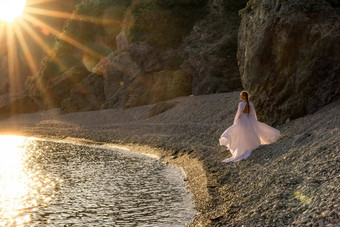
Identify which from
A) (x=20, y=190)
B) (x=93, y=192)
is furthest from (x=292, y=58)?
(x=20, y=190)

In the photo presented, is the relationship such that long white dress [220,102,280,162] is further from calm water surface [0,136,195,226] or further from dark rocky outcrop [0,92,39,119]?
dark rocky outcrop [0,92,39,119]

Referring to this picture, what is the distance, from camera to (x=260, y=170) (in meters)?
13.9

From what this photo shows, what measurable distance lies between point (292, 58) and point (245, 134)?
704 centimetres

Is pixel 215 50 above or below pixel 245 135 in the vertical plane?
above

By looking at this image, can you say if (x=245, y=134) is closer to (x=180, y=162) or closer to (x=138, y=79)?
(x=180, y=162)

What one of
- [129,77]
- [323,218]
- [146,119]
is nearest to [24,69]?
[129,77]

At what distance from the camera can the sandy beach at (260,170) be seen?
9.59 metres

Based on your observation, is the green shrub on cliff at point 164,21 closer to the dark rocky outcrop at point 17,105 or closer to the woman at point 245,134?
the dark rocky outcrop at point 17,105

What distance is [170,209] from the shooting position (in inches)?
499

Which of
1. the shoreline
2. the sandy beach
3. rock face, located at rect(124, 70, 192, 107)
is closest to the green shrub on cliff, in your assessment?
rock face, located at rect(124, 70, 192, 107)

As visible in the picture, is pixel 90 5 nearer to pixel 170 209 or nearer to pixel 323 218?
pixel 170 209

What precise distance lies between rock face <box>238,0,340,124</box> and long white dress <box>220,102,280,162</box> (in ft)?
14.3

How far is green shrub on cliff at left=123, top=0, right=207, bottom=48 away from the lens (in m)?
49.7

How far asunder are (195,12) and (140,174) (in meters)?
35.5
